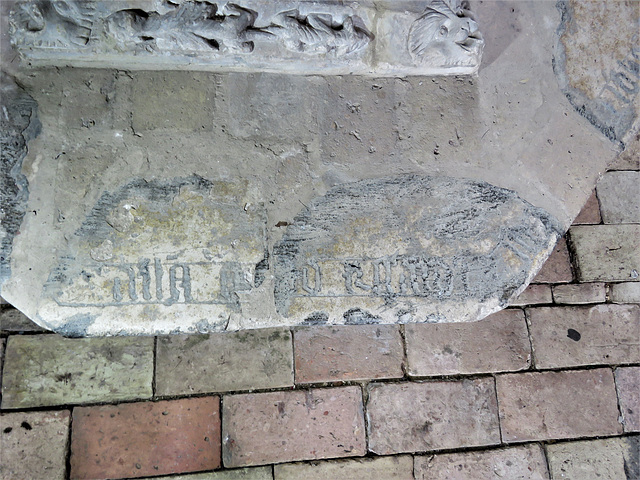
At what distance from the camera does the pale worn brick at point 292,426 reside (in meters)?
2.35

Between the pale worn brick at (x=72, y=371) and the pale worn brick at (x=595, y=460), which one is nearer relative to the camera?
the pale worn brick at (x=72, y=371)

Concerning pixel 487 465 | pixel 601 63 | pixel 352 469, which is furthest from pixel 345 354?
pixel 601 63

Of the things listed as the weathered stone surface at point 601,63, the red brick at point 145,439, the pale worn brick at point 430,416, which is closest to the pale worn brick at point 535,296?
the pale worn brick at point 430,416

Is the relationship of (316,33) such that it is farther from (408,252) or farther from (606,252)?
(606,252)

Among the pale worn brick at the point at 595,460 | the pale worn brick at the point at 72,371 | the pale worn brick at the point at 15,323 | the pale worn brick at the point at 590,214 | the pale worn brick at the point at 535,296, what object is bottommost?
the pale worn brick at the point at 595,460

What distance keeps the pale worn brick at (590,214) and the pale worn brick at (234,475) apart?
2183 millimetres

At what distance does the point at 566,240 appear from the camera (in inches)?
110

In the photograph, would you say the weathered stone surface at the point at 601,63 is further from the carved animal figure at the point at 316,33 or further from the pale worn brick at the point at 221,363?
the pale worn brick at the point at 221,363

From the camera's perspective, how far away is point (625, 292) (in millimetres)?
2738

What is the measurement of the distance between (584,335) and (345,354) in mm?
Answer: 1334

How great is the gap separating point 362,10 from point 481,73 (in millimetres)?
577

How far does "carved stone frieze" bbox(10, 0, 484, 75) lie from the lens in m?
1.81

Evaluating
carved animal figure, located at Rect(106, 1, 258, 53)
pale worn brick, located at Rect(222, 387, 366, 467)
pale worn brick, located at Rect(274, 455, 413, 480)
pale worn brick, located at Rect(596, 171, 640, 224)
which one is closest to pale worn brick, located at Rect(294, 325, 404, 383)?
pale worn brick, located at Rect(222, 387, 366, 467)

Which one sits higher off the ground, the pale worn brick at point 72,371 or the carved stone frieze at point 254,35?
the carved stone frieze at point 254,35
